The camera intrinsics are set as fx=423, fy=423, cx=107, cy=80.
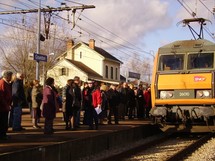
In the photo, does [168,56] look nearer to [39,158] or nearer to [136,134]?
[136,134]

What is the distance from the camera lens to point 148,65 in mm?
98562

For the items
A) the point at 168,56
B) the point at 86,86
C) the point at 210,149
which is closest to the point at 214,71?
the point at 168,56

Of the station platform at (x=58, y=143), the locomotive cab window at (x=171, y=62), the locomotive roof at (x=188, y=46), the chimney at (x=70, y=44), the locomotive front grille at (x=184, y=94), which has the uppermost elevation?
the chimney at (x=70, y=44)

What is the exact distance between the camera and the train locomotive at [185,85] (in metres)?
14.2

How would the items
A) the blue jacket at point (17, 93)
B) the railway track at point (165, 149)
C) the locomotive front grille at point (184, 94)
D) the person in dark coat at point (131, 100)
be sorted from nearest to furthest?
the railway track at point (165, 149) < the blue jacket at point (17, 93) < the locomotive front grille at point (184, 94) < the person in dark coat at point (131, 100)

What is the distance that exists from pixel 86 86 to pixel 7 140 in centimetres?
476

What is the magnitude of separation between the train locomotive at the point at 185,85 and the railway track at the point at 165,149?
81 cm

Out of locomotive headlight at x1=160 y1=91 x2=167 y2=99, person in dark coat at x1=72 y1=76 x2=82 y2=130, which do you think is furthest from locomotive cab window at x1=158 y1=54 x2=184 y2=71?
person in dark coat at x1=72 y1=76 x2=82 y2=130

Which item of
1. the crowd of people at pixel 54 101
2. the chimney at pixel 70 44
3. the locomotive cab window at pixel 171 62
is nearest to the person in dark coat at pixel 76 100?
the crowd of people at pixel 54 101

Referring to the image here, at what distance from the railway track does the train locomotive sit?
0.81m

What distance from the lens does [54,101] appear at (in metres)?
12.0

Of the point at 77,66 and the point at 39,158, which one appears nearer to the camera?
the point at 39,158

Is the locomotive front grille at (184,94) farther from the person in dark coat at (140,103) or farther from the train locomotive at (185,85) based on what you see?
the person in dark coat at (140,103)

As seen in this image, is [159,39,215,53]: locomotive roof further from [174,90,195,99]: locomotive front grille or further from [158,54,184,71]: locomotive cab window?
[174,90,195,99]: locomotive front grille
